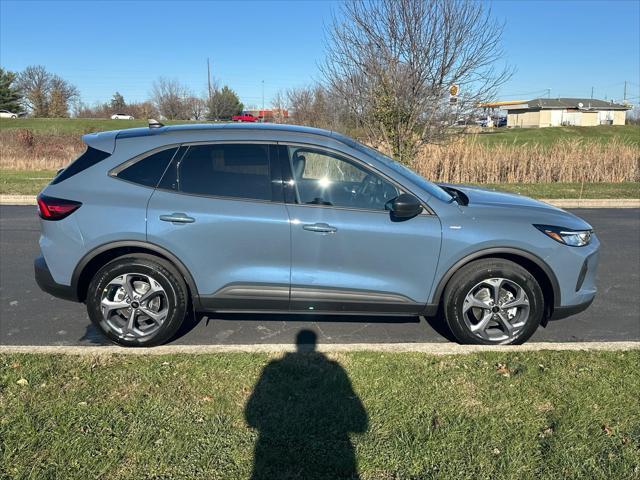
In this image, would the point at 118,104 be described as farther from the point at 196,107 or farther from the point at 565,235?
the point at 565,235

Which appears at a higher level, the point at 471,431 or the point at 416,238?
the point at 416,238

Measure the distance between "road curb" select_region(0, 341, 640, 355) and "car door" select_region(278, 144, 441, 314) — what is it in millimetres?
310

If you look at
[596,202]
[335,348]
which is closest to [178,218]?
[335,348]

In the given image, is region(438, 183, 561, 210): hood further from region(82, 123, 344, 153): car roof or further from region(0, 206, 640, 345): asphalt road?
region(82, 123, 344, 153): car roof

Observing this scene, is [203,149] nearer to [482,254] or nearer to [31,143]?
[482,254]

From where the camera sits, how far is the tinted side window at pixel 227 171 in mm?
3949

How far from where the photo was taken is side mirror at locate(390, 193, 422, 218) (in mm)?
3787

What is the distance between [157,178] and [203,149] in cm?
43

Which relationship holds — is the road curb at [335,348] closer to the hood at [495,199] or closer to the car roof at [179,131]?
the hood at [495,199]

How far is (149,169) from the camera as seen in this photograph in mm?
4012

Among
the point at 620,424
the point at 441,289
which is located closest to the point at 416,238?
the point at 441,289

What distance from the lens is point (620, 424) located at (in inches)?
114

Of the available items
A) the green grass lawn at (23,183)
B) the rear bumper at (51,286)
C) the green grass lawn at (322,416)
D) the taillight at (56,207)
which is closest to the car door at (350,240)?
the green grass lawn at (322,416)

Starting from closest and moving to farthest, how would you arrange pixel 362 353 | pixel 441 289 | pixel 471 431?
pixel 471 431
pixel 362 353
pixel 441 289
